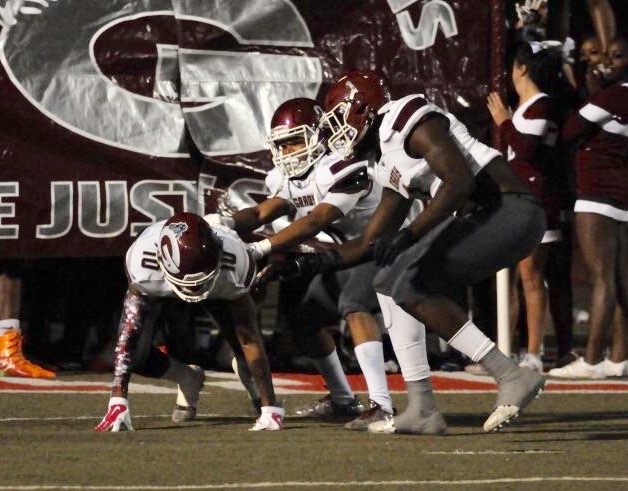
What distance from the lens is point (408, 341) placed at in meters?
6.68

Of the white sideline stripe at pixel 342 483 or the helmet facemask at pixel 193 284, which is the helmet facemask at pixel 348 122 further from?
the white sideline stripe at pixel 342 483

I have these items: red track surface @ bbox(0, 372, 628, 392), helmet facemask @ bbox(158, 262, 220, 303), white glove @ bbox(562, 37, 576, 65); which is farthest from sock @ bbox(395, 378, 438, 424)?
white glove @ bbox(562, 37, 576, 65)

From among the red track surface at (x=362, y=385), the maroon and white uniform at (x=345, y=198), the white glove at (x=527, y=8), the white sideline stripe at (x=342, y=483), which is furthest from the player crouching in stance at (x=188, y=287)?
the white glove at (x=527, y=8)

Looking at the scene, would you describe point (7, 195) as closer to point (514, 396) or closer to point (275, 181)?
point (275, 181)

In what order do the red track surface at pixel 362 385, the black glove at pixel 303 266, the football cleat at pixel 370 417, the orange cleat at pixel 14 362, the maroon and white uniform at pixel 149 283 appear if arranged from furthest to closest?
the orange cleat at pixel 14 362 < the red track surface at pixel 362 385 < the football cleat at pixel 370 417 < the maroon and white uniform at pixel 149 283 < the black glove at pixel 303 266

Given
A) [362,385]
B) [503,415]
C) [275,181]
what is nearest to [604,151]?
[362,385]

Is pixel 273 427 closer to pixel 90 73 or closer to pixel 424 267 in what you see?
pixel 424 267

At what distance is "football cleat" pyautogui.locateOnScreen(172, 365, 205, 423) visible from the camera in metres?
7.29

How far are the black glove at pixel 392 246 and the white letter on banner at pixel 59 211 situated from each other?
11.1ft

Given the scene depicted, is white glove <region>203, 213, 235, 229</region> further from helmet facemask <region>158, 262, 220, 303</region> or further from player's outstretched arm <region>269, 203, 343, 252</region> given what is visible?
helmet facemask <region>158, 262, 220, 303</region>

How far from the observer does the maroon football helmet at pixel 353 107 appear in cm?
661

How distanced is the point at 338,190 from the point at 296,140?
31cm

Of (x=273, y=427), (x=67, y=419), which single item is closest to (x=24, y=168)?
(x=67, y=419)

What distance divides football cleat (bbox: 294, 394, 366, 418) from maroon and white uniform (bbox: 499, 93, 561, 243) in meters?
2.38
